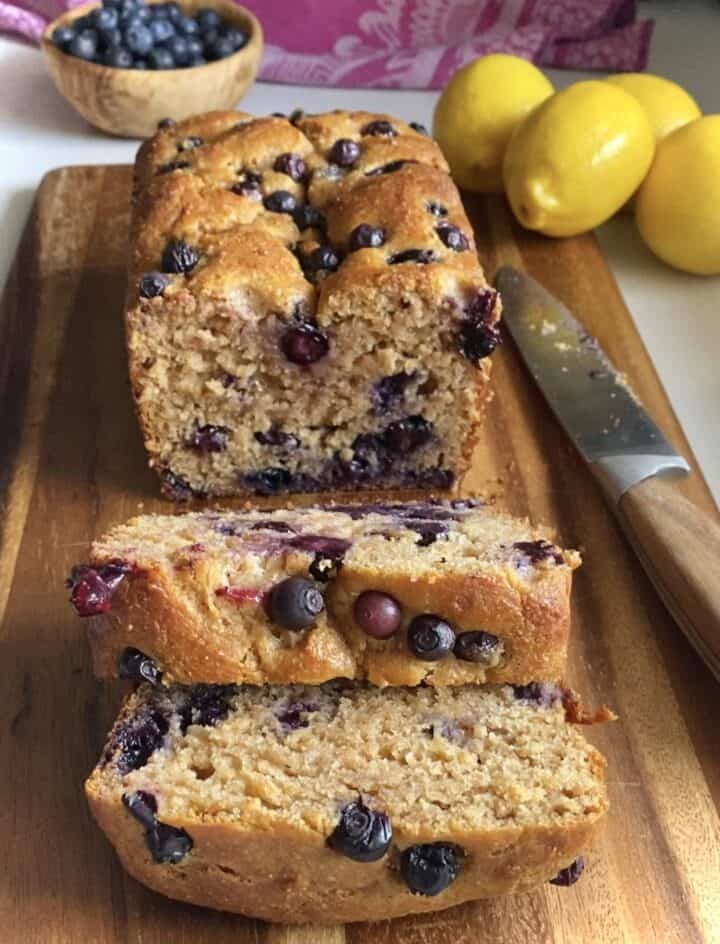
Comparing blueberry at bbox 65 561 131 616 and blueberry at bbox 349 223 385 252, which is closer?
blueberry at bbox 65 561 131 616

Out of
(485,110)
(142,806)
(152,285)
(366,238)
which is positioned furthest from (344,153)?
(142,806)

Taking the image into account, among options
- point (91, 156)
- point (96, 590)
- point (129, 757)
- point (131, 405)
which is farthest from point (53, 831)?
point (91, 156)

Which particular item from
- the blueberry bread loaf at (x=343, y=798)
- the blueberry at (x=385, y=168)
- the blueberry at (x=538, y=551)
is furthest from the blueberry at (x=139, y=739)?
the blueberry at (x=385, y=168)

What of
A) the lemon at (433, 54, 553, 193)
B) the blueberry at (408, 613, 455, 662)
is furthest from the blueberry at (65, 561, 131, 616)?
the lemon at (433, 54, 553, 193)

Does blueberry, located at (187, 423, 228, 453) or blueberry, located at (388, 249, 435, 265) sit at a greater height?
blueberry, located at (388, 249, 435, 265)

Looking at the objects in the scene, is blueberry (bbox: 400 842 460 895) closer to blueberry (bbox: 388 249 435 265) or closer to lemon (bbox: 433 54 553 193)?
blueberry (bbox: 388 249 435 265)

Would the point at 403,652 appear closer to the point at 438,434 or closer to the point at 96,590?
the point at 96,590

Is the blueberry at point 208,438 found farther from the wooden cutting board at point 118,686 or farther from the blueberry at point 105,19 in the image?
the blueberry at point 105,19
